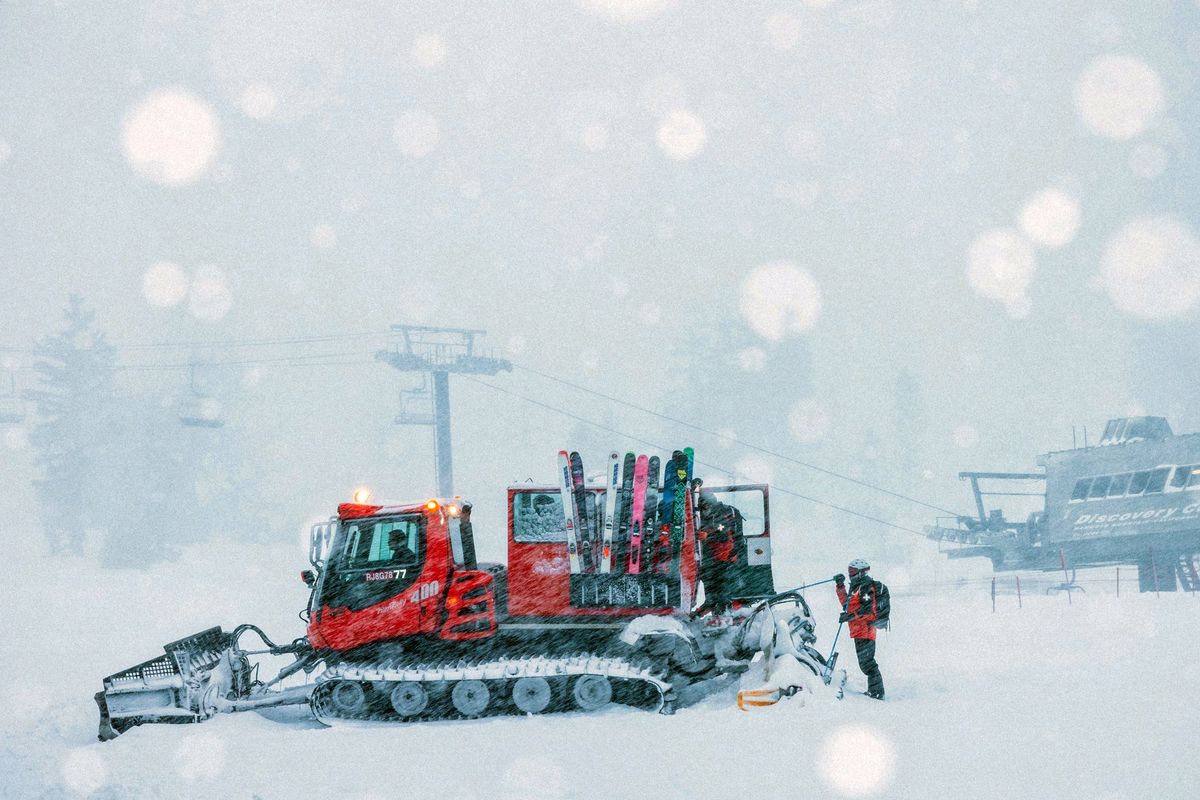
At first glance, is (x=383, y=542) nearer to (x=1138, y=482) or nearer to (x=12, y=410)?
(x=1138, y=482)

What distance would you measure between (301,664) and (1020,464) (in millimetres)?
103529

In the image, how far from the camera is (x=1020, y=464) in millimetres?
100625

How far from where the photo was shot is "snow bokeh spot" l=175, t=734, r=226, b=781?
27.5ft

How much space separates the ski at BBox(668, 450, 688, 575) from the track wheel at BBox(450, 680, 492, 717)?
9.02 feet

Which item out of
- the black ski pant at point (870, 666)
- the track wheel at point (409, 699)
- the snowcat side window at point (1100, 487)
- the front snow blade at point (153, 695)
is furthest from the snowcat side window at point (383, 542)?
the snowcat side window at point (1100, 487)

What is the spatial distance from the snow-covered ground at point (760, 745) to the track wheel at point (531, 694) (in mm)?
231

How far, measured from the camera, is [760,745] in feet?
27.9

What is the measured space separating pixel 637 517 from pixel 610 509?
14.1 inches

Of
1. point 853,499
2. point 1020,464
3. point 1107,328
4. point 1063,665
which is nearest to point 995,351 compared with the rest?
point 1107,328

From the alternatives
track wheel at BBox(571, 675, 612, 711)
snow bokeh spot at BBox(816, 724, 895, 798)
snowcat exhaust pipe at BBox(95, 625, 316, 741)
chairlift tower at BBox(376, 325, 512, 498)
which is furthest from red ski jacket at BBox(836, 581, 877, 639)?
chairlift tower at BBox(376, 325, 512, 498)

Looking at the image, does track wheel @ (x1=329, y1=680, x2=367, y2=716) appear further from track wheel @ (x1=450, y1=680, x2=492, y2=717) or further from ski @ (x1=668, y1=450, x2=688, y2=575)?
ski @ (x1=668, y1=450, x2=688, y2=575)

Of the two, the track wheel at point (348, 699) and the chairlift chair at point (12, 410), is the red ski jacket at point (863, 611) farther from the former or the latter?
the chairlift chair at point (12, 410)

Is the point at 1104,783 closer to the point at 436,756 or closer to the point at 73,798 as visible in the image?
the point at 436,756

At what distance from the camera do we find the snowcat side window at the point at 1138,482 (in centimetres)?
2595
